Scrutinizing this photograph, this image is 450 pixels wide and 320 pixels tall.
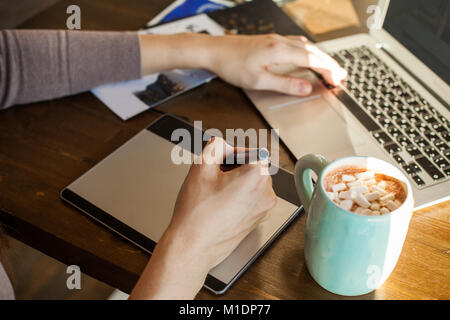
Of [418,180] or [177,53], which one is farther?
[177,53]

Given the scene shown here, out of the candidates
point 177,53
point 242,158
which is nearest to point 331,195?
point 242,158

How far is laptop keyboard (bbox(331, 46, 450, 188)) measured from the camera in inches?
26.3

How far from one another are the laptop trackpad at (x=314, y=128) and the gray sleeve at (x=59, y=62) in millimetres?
291

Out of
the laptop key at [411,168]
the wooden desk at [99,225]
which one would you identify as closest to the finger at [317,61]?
the wooden desk at [99,225]

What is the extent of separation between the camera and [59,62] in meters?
0.82

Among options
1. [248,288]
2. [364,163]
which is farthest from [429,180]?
[248,288]

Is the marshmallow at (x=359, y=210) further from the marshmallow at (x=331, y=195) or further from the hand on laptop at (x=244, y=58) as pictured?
the hand on laptop at (x=244, y=58)

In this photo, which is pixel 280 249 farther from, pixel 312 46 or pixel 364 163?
pixel 312 46

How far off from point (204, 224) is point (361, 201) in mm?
194

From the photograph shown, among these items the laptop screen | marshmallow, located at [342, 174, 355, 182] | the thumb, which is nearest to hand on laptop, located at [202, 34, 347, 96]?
the thumb

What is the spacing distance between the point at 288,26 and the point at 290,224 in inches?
20.7

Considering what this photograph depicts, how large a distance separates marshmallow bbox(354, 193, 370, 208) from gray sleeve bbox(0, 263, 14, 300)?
46 centimetres

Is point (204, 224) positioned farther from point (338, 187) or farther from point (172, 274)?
point (338, 187)

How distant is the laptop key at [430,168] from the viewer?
65cm
